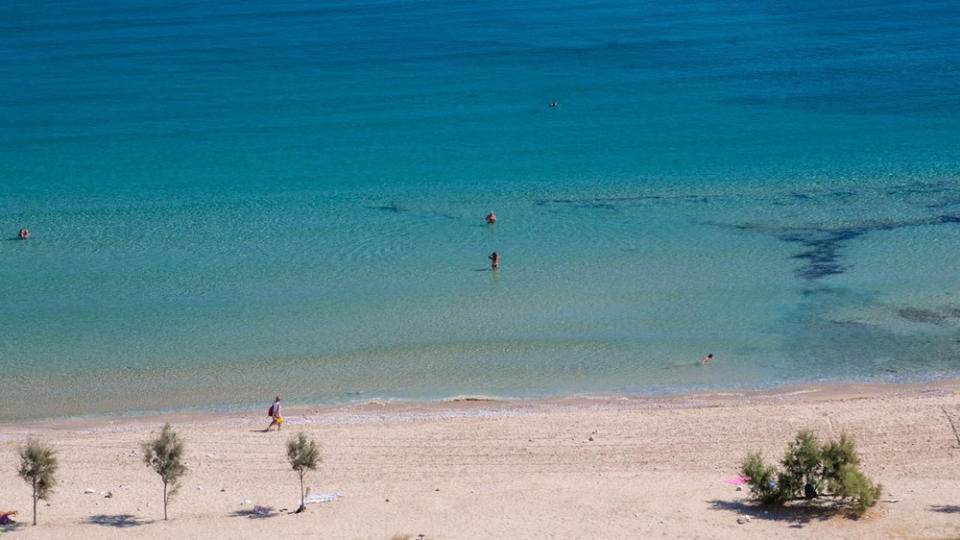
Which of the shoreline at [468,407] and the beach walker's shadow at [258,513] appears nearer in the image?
the beach walker's shadow at [258,513]

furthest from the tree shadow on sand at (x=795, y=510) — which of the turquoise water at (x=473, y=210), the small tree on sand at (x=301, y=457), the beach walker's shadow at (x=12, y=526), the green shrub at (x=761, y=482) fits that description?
the beach walker's shadow at (x=12, y=526)

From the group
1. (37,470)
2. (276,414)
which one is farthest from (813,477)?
(37,470)

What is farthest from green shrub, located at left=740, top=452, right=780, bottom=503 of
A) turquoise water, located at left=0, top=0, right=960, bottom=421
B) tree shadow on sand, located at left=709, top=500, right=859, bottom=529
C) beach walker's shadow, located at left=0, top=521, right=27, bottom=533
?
beach walker's shadow, located at left=0, top=521, right=27, bottom=533

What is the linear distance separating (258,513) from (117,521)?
8.16 ft

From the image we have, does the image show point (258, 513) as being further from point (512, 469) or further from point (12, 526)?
point (512, 469)

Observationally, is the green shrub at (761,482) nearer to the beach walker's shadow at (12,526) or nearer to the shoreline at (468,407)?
the shoreline at (468,407)

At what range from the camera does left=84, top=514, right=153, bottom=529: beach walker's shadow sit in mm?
19375

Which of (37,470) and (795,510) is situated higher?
(37,470)

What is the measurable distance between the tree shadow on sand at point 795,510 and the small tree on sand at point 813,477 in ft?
0.43

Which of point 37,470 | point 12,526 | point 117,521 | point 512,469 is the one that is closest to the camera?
point 37,470

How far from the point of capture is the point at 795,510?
63.2ft

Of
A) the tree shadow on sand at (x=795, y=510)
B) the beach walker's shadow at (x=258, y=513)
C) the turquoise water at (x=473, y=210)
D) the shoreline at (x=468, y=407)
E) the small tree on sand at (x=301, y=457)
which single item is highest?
the turquoise water at (x=473, y=210)

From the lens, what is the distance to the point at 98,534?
18828mm

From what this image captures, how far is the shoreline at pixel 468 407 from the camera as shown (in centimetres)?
2619
